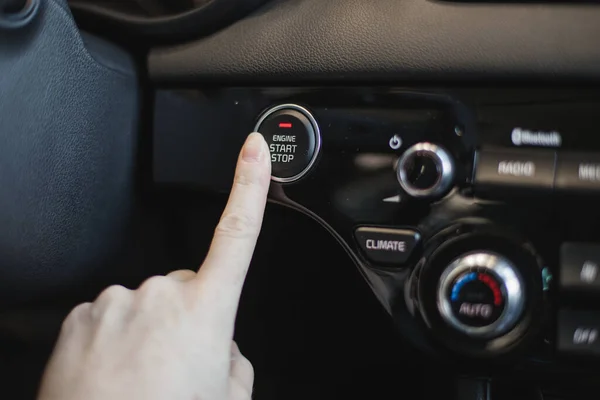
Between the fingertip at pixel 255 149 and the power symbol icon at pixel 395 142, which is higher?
the power symbol icon at pixel 395 142

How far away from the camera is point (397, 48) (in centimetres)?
61

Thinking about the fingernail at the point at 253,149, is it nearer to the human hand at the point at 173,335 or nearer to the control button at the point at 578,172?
the human hand at the point at 173,335

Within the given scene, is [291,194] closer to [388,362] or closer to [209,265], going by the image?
[209,265]

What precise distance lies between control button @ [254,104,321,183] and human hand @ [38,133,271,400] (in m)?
0.04

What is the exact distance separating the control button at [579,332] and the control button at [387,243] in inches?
5.4

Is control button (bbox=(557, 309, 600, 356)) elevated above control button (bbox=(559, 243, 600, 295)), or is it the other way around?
control button (bbox=(559, 243, 600, 295))

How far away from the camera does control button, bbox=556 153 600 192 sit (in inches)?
22.4

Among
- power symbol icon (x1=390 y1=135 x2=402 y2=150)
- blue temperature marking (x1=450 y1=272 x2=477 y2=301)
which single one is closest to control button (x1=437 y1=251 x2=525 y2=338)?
blue temperature marking (x1=450 y1=272 x2=477 y2=301)

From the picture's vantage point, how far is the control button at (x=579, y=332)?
57 centimetres

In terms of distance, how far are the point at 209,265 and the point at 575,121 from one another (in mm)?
325

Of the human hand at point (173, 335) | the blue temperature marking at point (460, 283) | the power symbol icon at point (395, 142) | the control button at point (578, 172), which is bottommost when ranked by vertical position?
the human hand at point (173, 335)

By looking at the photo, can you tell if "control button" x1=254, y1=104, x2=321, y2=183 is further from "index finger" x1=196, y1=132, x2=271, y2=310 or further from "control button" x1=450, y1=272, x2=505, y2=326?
"control button" x1=450, y1=272, x2=505, y2=326

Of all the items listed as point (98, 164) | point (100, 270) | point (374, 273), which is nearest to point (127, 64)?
point (98, 164)

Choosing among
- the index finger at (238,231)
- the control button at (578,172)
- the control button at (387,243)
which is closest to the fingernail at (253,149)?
the index finger at (238,231)
